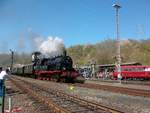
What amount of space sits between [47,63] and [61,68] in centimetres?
683

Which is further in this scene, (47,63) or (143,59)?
(143,59)

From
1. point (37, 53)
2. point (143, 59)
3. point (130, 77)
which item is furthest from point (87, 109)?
point (143, 59)

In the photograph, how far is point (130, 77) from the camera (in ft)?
215

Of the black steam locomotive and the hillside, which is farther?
the hillside

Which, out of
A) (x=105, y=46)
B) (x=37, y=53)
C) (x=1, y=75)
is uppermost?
(x=105, y=46)

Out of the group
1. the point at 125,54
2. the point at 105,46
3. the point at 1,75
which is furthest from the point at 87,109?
the point at 105,46

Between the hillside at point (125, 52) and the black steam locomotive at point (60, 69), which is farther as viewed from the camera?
the hillside at point (125, 52)

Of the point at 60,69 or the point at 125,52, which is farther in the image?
the point at 125,52

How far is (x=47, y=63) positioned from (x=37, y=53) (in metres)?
23.0

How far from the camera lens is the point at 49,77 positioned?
164ft

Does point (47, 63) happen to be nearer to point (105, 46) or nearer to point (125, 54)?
point (125, 54)

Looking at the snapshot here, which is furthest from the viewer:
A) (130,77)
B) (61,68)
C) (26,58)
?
(26,58)

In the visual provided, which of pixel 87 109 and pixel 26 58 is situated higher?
pixel 26 58

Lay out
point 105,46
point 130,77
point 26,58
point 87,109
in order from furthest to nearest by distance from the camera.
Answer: point 105,46 → point 26,58 → point 130,77 → point 87,109
